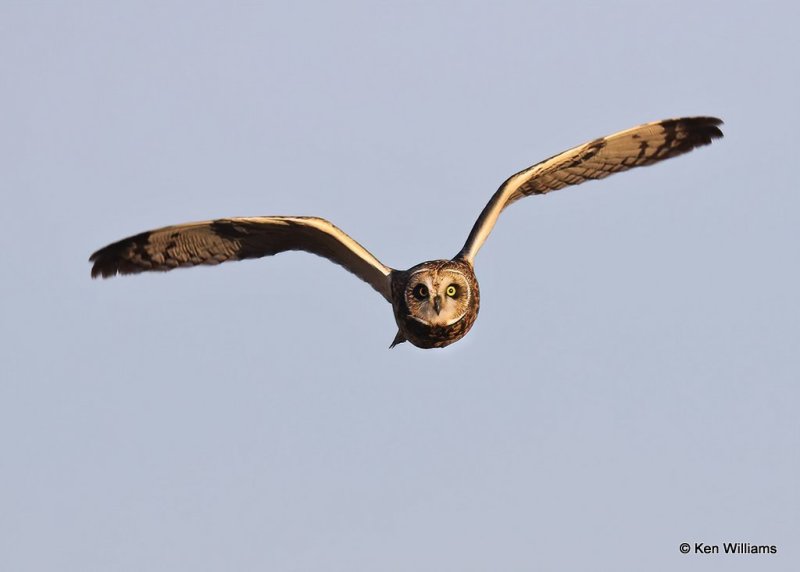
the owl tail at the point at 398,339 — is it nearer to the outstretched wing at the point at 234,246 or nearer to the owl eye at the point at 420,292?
the outstretched wing at the point at 234,246

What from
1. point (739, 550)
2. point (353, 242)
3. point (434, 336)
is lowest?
point (739, 550)

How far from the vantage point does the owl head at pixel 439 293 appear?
1516cm

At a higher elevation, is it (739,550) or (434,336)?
(434,336)

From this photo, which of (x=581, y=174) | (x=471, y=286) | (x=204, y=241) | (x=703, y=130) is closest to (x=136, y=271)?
(x=204, y=241)

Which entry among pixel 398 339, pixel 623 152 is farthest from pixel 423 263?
pixel 623 152

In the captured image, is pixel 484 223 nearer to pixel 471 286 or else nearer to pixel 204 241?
pixel 471 286

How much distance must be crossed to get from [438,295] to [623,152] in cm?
279

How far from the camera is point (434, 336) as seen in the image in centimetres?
1530

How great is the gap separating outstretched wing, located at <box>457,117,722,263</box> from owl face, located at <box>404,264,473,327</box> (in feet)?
3.79

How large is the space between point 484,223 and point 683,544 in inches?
160

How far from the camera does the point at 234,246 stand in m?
15.9

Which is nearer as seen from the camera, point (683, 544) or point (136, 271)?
point (136, 271)

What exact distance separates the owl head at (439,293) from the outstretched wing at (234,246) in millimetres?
610

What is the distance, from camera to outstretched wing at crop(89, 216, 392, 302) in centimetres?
1534
